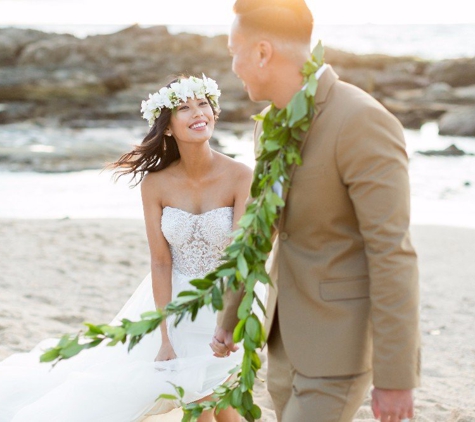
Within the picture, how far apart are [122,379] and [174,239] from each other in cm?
85

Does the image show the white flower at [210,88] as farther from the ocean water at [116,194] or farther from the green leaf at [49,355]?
the ocean water at [116,194]

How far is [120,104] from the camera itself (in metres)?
31.2

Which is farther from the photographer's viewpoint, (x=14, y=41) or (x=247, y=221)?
(x=14, y=41)

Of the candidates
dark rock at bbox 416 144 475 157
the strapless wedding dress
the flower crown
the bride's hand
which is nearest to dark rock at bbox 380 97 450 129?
dark rock at bbox 416 144 475 157

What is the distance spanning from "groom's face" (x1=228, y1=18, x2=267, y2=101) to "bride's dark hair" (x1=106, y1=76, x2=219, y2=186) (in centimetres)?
177

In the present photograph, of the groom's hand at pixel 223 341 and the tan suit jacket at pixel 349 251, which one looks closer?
the tan suit jacket at pixel 349 251

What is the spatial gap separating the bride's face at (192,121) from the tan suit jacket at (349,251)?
165cm

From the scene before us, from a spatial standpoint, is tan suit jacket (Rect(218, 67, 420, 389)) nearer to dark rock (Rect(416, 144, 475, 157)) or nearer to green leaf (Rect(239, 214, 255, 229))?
green leaf (Rect(239, 214, 255, 229))

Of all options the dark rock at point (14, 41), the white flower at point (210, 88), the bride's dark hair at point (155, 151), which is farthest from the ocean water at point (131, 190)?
the dark rock at point (14, 41)

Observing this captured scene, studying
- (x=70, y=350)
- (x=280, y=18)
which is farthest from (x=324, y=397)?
(x=280, y=18)

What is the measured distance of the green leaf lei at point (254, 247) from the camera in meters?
2.64

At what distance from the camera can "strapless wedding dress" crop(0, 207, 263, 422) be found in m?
4.12

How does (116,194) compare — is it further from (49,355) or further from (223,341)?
(49,355)

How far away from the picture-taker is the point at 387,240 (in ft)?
8.02
